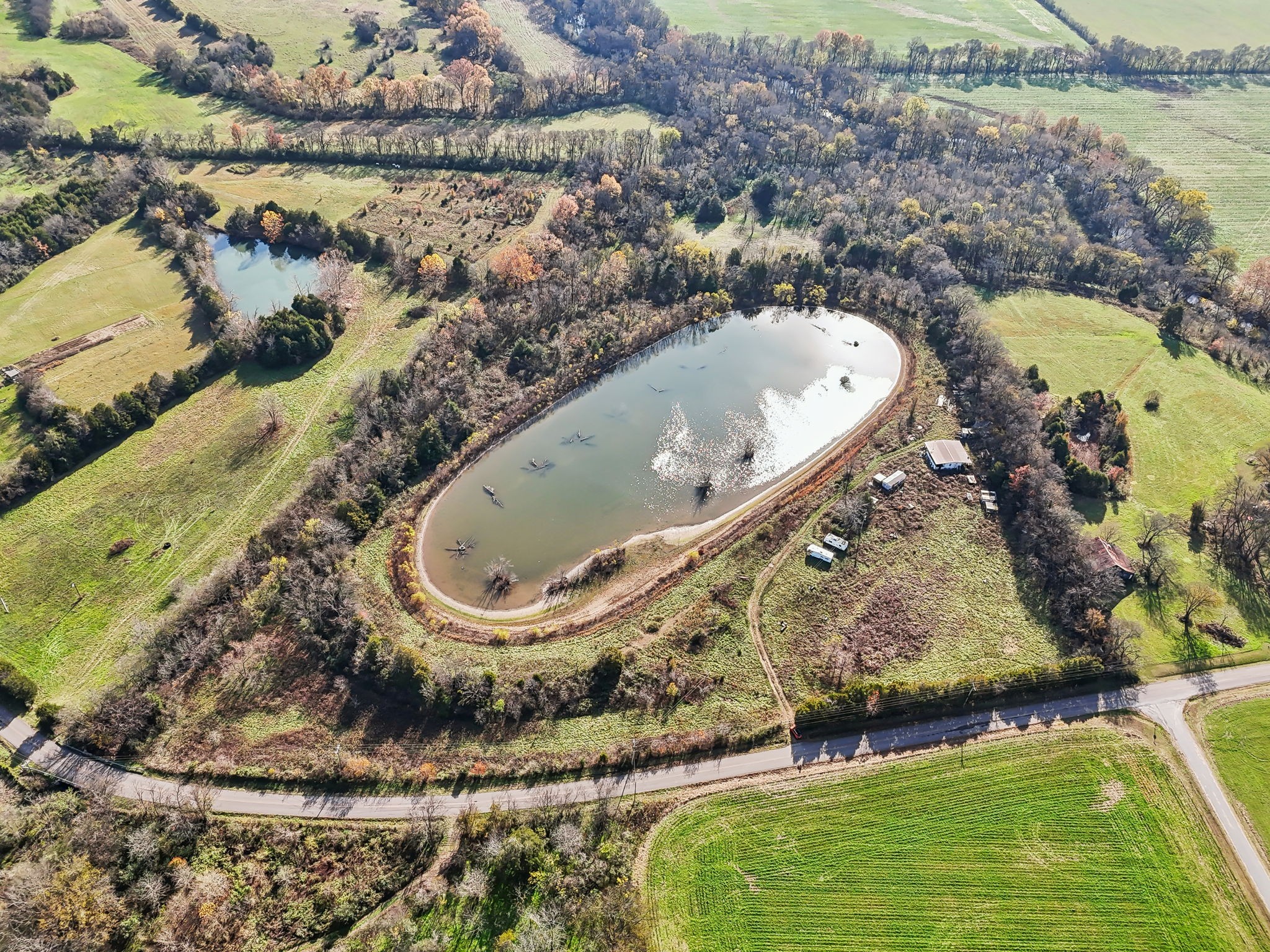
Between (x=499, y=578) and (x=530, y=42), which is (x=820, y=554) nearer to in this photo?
(x=499, y=578)

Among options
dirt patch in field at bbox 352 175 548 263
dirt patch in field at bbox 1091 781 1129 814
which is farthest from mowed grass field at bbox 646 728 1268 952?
dirt patch in field at bbox 352 175 548 263

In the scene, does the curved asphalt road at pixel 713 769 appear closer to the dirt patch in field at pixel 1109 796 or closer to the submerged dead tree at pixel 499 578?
the dirt patch in field at pixel 1109 796

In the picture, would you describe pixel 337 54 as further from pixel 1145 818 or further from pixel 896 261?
pixel 1145 818

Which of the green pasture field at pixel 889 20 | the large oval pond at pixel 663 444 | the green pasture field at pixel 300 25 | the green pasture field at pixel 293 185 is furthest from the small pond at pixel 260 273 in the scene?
the green pasture field at pixel 889 20

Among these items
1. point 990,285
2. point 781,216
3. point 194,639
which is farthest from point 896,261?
point 194,639

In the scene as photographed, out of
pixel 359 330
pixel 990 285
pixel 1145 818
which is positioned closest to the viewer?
pixel 1145 818

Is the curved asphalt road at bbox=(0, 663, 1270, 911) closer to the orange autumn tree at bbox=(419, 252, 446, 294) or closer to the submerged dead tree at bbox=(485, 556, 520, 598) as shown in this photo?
the submerged dead tree at bbox=(485, 556, 520, 598)
